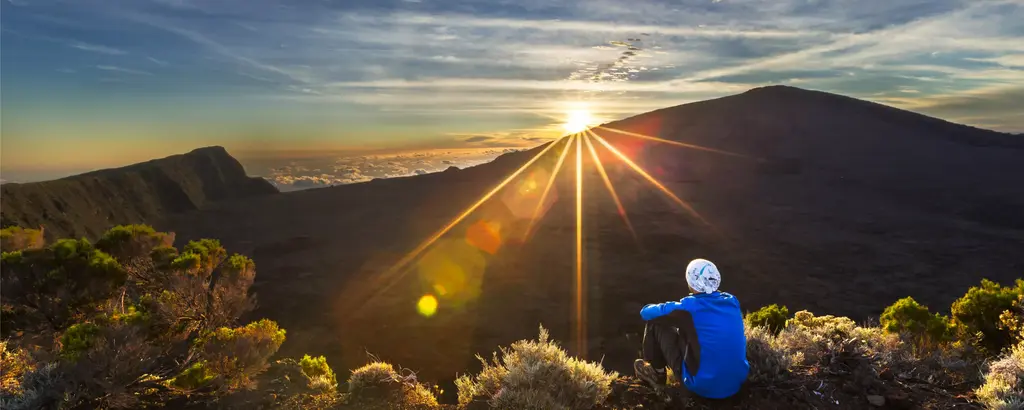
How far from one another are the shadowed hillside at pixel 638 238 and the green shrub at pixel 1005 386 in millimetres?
3473

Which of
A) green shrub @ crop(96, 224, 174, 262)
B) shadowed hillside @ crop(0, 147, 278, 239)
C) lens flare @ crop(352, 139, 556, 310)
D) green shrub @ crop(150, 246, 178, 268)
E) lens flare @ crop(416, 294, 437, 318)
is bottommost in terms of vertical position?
lens flare @ crop(416, 294, 437, 318)

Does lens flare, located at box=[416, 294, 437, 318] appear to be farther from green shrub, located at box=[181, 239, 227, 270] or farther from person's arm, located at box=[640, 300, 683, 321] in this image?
person's arm, located at box=[640, 300, 683, 321]

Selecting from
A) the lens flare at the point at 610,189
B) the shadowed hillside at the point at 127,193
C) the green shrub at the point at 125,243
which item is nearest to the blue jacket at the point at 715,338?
the green shrub at the point at 125,243

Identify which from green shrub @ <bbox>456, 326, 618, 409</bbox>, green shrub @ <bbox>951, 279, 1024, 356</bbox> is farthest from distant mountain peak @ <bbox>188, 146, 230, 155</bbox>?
green shrub @ <bbox>951, 279, 1024, 356</bbox>

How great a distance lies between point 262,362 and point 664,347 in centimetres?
538

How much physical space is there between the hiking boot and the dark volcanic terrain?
940 centimetres

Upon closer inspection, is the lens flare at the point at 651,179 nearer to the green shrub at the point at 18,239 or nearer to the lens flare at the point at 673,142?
the lens flare at the point at 673,142

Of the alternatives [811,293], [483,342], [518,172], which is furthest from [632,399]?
[518,172]

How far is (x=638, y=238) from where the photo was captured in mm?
29969

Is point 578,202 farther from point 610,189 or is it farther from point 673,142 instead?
point 673,142

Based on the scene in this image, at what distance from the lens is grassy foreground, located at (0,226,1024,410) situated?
17.1 feet

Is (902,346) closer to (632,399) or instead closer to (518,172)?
(632,399)

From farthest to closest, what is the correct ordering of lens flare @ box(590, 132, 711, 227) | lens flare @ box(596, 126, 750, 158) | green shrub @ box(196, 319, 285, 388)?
lens flare @ box(596, 126, 750, 158) < lens flare @ box(590, 132, 711, 227) < green shrub @ box(196, 319, 285, 388)

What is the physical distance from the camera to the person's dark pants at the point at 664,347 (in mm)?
4836
